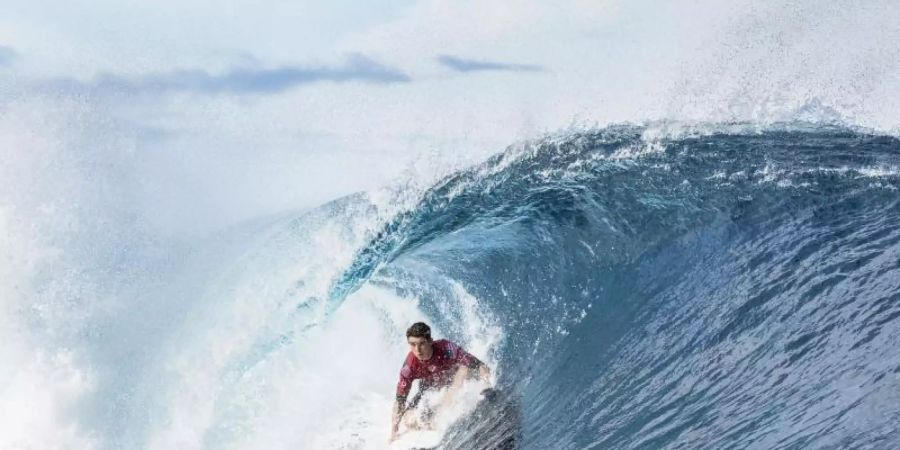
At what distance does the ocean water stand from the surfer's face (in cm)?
72

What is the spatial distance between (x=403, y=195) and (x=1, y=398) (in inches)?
238

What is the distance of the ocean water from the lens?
266 inches

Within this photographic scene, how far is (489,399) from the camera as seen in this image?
308 inches

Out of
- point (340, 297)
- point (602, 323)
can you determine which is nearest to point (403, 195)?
point (340, 297)

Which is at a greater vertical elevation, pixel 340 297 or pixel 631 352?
pixel 340 297

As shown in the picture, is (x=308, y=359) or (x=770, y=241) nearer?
(x=770, y=241)

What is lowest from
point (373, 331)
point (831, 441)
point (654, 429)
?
point (831, 441)

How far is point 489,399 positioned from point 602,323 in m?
1.87

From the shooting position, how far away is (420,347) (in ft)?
23.9

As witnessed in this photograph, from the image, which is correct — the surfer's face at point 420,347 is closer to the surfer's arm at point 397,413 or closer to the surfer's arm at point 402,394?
the surfer's arm at point 402,394

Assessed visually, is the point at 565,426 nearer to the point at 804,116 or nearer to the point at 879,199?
the point at 879,199

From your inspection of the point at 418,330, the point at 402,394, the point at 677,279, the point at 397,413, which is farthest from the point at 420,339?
the point at 677,279

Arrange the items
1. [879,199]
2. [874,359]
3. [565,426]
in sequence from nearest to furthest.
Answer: [874,359], [565,426], [879,199]

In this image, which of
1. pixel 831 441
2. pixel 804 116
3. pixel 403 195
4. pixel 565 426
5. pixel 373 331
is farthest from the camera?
pixel 804 116
